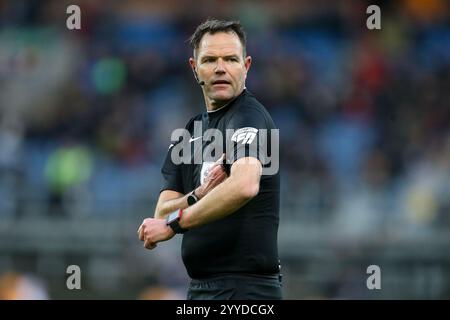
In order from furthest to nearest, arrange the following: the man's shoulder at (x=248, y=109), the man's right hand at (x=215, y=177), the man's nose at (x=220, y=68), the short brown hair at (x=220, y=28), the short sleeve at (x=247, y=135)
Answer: the short brown hair at (x=220, y=28), the man's nose at (x=220, y=68), the man's shoulder at (x=248, y=109), the man's right hand at (x=215, y=177), the short sleeve at (x=247, y=135)

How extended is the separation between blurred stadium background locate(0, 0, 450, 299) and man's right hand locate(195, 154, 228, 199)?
22.2 feet

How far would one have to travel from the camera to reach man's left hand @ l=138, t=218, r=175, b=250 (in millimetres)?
5266

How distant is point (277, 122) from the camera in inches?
567

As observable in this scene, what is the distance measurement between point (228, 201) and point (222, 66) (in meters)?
0.92

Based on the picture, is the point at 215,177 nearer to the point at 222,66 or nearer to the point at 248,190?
the point at 248,190

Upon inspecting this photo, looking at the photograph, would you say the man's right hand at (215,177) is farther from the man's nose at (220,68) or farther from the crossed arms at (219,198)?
the man's nose at (220,68)

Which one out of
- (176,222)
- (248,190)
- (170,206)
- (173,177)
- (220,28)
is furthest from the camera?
(173,177)

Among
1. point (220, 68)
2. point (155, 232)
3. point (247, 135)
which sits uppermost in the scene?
point (220, 68)

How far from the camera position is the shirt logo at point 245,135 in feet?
17.1

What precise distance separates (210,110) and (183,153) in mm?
341

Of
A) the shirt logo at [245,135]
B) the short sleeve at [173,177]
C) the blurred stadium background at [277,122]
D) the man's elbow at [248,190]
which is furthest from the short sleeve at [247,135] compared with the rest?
the blurred stadium background at [277,122]

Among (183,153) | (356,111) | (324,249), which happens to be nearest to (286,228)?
(324,249)

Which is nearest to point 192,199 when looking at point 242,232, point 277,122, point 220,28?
point 242,232

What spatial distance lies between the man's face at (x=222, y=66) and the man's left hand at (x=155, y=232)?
860mm
